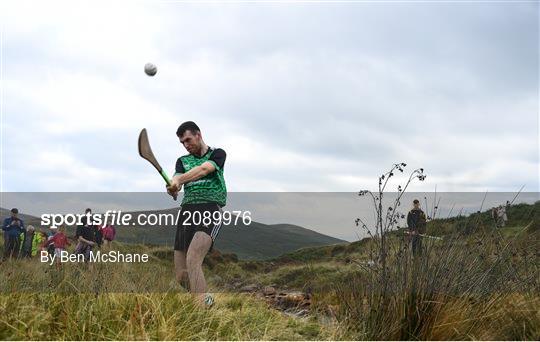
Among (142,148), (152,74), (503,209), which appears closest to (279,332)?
(142,148)

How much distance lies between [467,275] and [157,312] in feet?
10.2

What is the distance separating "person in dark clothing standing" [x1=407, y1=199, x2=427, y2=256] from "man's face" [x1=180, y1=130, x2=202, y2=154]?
249cm

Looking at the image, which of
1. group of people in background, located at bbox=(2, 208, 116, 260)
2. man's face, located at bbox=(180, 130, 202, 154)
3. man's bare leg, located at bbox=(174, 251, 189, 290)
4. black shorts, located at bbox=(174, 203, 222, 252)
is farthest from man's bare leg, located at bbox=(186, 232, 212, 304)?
group of people in background, located at bbox=(2, 208, 116, 260)

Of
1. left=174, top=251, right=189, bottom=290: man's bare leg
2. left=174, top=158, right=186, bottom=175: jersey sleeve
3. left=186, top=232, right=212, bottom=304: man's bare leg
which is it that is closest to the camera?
left=186, top=232, right=212, bottom=304: man's bare leg

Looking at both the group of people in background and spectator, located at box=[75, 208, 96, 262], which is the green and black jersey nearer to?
the group of people in background

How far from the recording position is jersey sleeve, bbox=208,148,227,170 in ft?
21.1

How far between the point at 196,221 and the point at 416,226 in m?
2.41

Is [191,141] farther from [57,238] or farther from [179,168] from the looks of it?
[57,238]

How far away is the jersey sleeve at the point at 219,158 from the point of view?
21.1ft

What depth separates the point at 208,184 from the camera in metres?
6.37

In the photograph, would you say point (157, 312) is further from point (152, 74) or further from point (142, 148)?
point (152, 74)

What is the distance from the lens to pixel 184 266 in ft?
21.3

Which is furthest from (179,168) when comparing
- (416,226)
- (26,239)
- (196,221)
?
(26,239)

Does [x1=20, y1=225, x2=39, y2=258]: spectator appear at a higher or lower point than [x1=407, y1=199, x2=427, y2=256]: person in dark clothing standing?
lower
